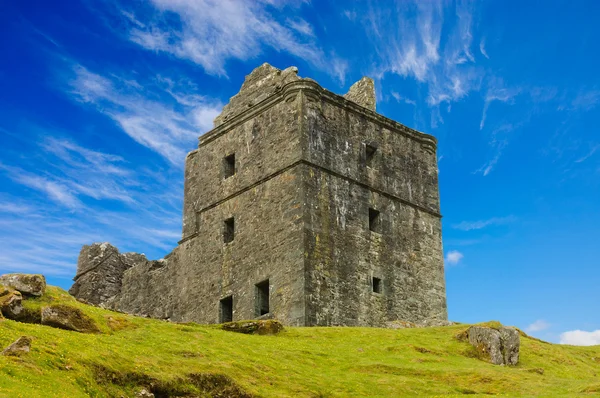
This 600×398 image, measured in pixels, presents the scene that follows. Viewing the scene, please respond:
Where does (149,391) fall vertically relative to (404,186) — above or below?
below

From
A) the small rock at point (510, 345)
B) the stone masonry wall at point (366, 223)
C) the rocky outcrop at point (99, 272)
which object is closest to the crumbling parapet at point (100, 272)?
the rocky outcrop at point (99, 272)

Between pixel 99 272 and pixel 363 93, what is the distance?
16098 mm

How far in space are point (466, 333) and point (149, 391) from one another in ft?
47.0

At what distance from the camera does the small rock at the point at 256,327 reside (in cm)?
3167

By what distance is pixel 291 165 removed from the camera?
38.3m

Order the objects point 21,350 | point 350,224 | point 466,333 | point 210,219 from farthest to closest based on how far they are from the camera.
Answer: point 210,219 < point 350,224 < point 466,333 < point 21,350

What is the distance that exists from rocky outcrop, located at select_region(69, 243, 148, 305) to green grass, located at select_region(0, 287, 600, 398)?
17.2 m

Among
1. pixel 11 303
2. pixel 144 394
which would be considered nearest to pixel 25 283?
pixel 11 303

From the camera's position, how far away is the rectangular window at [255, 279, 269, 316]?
37.7 meters

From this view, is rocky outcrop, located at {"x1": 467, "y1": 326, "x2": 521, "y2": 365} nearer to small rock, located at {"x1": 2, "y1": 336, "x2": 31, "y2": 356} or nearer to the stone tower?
the stone tower

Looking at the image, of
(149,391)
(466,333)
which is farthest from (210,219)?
(149,391)

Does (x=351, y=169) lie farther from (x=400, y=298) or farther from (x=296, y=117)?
(x=400, y=298)

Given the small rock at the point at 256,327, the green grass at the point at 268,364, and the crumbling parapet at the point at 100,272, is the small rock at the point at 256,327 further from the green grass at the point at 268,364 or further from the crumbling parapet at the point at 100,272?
the crumbling parapet at the point at 100,272

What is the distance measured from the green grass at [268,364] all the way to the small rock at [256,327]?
0.40 metres
